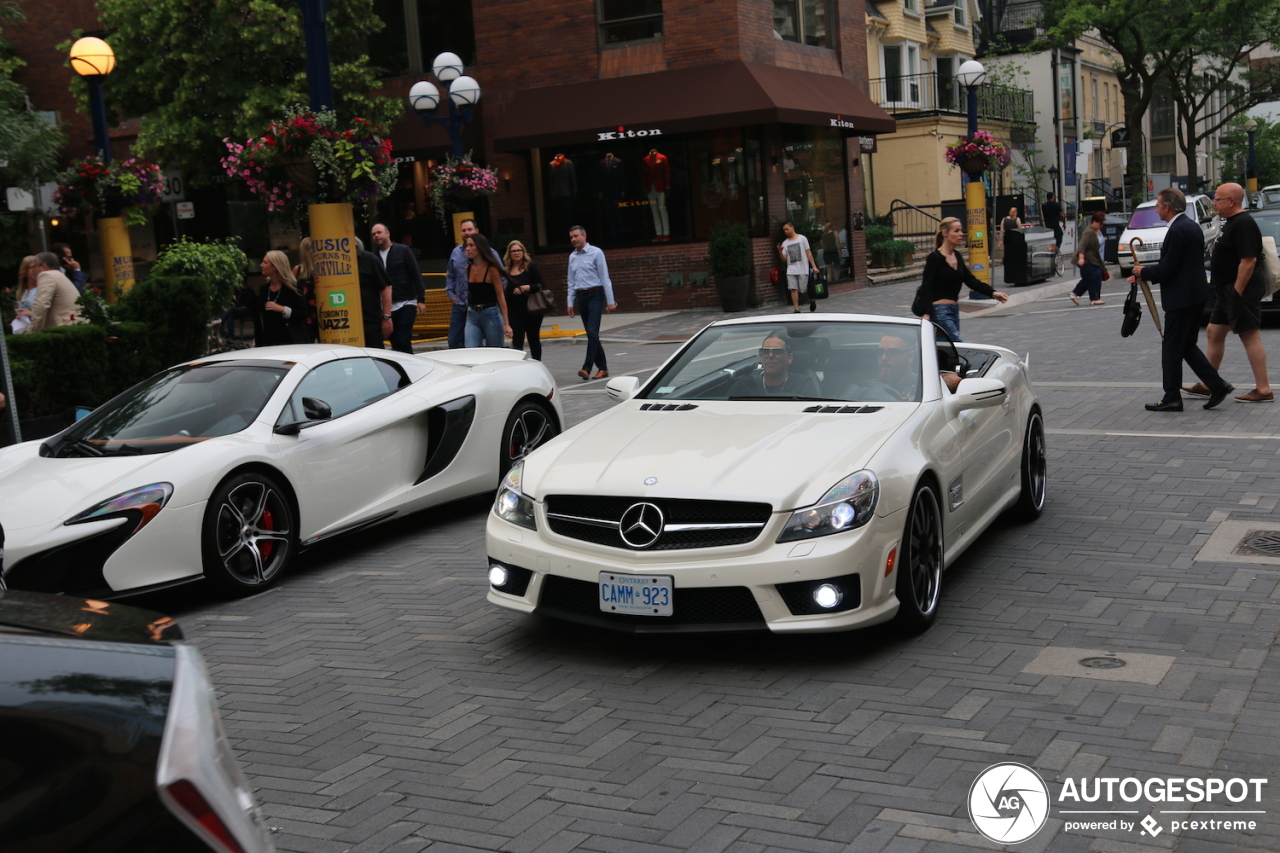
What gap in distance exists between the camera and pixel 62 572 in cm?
618

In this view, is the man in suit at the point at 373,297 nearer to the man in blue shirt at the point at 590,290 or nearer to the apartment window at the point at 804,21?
the man in blue shirt at the point at 590,290

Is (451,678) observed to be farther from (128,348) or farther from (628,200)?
(628,200)

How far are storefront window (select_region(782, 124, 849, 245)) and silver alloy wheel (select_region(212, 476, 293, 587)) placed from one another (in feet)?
72.6

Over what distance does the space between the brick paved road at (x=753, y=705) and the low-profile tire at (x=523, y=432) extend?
1245mm

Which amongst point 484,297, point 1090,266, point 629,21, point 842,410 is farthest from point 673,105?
point 842,410

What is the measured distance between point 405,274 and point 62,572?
825 cm

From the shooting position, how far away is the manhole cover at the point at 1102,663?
198 inches

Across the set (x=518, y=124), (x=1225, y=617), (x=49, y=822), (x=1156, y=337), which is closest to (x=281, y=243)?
(x=518, y=124)

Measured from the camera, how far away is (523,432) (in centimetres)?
907

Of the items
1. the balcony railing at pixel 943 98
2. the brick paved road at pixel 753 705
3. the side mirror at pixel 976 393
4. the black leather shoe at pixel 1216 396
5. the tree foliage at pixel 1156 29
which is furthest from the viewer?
the balcony railing at pixel 943 98

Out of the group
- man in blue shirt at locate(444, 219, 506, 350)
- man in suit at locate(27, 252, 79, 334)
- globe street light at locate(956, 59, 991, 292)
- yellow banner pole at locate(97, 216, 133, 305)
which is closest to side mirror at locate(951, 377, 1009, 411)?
man in suit at locate(27, 252, 79, 334)

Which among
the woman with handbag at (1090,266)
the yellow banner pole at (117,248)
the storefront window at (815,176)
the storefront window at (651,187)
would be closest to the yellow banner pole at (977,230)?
the woman with handbag at (1090,266)

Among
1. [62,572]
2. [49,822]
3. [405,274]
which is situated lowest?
[62,572]

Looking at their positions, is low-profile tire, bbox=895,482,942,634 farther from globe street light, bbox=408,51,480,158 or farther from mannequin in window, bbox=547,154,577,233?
mannequin in window, bbox=547,154,577,233
